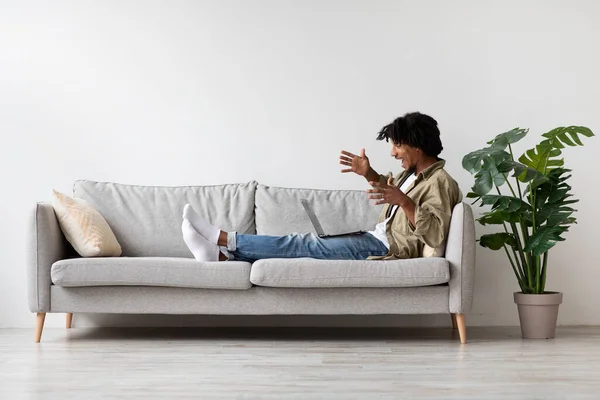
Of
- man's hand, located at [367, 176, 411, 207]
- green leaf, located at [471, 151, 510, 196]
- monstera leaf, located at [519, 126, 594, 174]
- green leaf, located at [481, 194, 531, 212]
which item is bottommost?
green leaf, located at [481, 194, 531, 212]

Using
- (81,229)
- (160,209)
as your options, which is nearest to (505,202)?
(160,209)

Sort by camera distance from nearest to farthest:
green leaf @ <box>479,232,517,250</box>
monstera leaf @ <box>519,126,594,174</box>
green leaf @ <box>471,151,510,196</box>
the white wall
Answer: green leaf @ <box>471,151,510,196</box> → monstera leaf @ <box>519,126,594,174</box> → green leaf @ <box>479,232,517,250</box> → the white wall

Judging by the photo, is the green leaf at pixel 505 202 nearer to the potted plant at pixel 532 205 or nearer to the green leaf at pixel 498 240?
the potted plant at pixel 532 205

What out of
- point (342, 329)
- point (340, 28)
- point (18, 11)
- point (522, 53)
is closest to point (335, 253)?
point (342, 329)

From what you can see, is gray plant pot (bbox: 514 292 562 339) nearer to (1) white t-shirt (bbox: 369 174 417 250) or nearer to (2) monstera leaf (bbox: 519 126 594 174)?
(2) monstera leaf (bbox: 519 126 594 174)

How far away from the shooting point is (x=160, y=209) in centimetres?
392

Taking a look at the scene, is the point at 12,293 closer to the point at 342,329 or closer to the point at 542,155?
the point at 342,329

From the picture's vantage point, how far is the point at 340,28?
427 centimetres

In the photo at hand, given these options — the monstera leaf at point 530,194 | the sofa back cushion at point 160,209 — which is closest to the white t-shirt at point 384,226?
the monstera leaf at point 530,194

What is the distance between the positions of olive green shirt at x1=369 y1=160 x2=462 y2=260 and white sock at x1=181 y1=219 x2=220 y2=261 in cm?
77

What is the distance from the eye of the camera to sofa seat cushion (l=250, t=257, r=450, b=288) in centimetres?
325

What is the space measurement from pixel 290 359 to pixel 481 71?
2.22 metres

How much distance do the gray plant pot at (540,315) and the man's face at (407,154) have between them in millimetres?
881

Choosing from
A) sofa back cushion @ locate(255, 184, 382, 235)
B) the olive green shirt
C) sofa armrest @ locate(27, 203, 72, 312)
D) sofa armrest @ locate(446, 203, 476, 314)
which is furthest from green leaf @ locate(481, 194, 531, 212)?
sofa armrest @ locate(27, 203, 72, 312)
